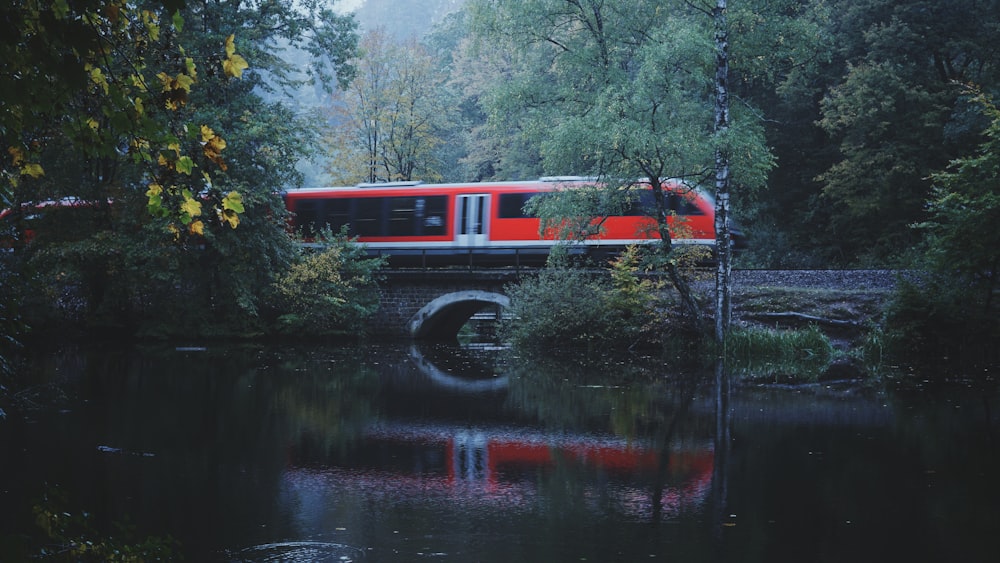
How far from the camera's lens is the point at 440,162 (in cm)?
3850

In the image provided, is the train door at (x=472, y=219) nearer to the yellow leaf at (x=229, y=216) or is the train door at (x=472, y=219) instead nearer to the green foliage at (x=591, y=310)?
the green foliage at (x=591, y=310)

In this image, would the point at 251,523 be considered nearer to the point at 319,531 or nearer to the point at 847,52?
the point at 319,531

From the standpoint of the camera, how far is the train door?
1048 inches

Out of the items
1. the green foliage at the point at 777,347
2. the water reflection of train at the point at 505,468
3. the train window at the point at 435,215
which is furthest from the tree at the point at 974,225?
the train window at the point at 435,215

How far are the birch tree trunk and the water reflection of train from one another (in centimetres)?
930

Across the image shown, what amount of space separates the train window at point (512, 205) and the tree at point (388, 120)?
1129cm

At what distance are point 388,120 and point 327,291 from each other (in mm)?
13337

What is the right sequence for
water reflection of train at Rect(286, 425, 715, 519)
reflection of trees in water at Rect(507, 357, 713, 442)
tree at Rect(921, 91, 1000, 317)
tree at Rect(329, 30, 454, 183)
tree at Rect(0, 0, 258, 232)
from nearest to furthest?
1. tree at Rect(0, 0, 258, 232)
2. water reflection of train at Rect(286, 425, 715, 519)
3. reflection of trees in water at Rect(507, 357, 713, 442)
4. tree at Rect(921, 91, 1000, 317)
5. tree at Rect(329, 30, 454, 183)

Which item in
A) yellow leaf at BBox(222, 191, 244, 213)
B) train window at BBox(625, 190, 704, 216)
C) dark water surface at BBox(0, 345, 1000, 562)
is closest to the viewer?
yellow leaf at BBox(222, 191, 244, 213)

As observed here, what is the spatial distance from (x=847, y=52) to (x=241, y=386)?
72.8 feet

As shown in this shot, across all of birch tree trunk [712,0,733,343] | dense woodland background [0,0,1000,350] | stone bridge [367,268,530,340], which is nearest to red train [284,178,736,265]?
stone bridge [367,268,530,340]

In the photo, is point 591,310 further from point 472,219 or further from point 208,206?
point 208,206

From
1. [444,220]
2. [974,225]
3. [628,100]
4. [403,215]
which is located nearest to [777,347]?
[974,225]

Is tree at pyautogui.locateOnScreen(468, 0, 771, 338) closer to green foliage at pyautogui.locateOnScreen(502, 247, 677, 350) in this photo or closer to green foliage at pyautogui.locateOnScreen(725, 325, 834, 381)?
green foliage at pyautogui.locateOnScreen(725, 325, 834, 381)
